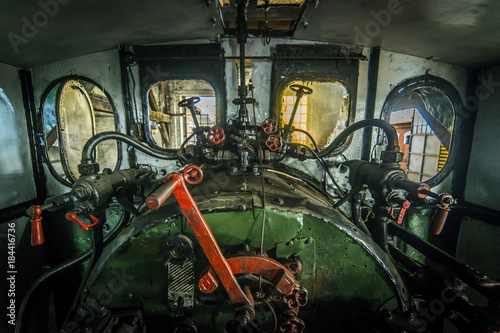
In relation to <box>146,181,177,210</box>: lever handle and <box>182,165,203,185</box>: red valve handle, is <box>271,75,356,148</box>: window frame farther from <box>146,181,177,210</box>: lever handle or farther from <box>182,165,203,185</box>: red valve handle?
<box>146,181,177,210</box>: lever handle

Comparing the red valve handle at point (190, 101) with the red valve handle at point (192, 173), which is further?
the red valve handle at point (190, 101)

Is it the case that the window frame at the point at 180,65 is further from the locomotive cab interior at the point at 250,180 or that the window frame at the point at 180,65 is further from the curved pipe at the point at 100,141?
the curved pipe at the point at 100,141

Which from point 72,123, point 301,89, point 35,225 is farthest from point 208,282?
point 72,123

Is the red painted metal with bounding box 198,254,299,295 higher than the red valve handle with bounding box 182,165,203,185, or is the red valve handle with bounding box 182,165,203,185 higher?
the red valve handle with bounding box 182,165,203,185

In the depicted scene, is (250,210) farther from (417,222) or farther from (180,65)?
(417,222)

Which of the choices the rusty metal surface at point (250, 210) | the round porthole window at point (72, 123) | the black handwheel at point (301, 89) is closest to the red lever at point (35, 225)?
the rusty metal surface at point (250, 210)

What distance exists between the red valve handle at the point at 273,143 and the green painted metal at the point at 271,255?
114cm

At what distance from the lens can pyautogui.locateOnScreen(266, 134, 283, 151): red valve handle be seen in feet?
8.02

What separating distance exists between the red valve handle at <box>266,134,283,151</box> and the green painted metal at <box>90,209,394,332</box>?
1.14m

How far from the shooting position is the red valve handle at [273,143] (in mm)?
2445

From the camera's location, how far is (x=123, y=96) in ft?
10.8

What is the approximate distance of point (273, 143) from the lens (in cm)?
245

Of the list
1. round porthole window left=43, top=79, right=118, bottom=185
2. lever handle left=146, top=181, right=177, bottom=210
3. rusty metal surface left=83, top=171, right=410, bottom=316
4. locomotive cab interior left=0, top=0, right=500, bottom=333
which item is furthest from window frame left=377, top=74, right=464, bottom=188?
round porthole window left=43, top=79, right=118, bottom=185

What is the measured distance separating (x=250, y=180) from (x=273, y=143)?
703 mm
